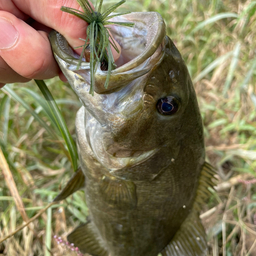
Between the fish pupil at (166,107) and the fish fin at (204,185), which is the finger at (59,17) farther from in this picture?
the fish fin at (204,185)

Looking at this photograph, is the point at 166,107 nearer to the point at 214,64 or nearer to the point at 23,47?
the point at 23,47

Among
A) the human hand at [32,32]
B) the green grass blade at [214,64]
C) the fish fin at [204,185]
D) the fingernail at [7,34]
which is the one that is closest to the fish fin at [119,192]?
the fish fin at [204,185]

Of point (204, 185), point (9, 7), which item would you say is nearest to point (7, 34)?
point (9, 7)

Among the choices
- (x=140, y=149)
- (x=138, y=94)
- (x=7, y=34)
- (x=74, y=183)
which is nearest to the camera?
(x=7, y=34)

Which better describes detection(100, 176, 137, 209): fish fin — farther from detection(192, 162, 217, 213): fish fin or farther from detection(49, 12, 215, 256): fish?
detection(192, 162, 217, 213): fish fin

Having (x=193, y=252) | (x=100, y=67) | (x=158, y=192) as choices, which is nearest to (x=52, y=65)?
(x=100, y=67)

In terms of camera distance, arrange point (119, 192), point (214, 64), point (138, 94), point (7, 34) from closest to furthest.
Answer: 1. point (7, 34)
2. point (138, 94)
3. point (119, 192)
4. point (214, 64)

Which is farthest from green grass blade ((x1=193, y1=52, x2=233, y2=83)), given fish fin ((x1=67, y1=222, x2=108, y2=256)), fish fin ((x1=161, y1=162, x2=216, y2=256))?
fish fin ((x1=67, y1=222, x2=108, y2=256))
